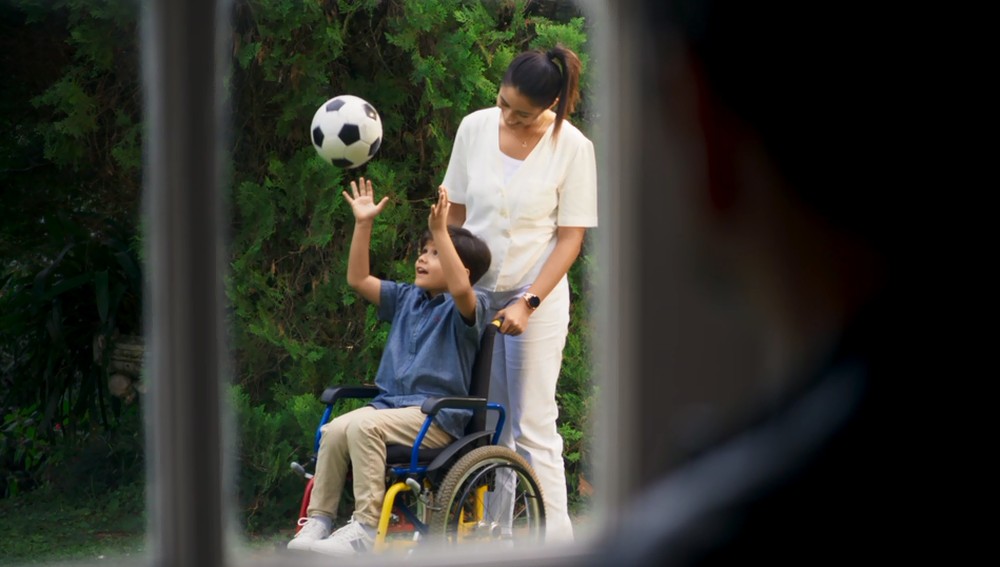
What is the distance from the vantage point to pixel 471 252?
2.86 m

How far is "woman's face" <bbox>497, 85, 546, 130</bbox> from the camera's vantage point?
9.78 feet

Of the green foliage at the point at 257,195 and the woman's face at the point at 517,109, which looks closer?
the woman's face at the point at 517,109

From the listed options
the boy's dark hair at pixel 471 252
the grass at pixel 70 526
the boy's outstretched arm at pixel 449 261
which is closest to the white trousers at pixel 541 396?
the boy's dark hair at pixel 471 252

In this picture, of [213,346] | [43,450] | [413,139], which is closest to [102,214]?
[43,450]

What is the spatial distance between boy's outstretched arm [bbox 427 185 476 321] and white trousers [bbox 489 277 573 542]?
0.35m

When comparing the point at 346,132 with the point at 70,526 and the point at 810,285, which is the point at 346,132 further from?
the point at 810,285

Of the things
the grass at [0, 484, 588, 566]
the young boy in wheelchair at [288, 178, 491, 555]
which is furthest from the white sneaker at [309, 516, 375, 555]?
the grass at [0, 484, 588, 566]

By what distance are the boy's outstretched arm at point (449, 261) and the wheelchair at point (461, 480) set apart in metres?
0.09

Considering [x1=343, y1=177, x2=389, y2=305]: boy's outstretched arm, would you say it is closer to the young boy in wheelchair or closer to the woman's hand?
the young boy in wheelchair

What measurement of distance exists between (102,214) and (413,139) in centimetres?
104

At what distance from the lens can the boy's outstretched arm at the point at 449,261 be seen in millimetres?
2666

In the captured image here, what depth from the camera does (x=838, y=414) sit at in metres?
0.40

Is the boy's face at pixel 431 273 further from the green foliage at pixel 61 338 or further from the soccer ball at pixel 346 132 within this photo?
the green foliage at pixel 61 338

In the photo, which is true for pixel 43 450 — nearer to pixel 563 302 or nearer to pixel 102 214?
pixel 102 214
